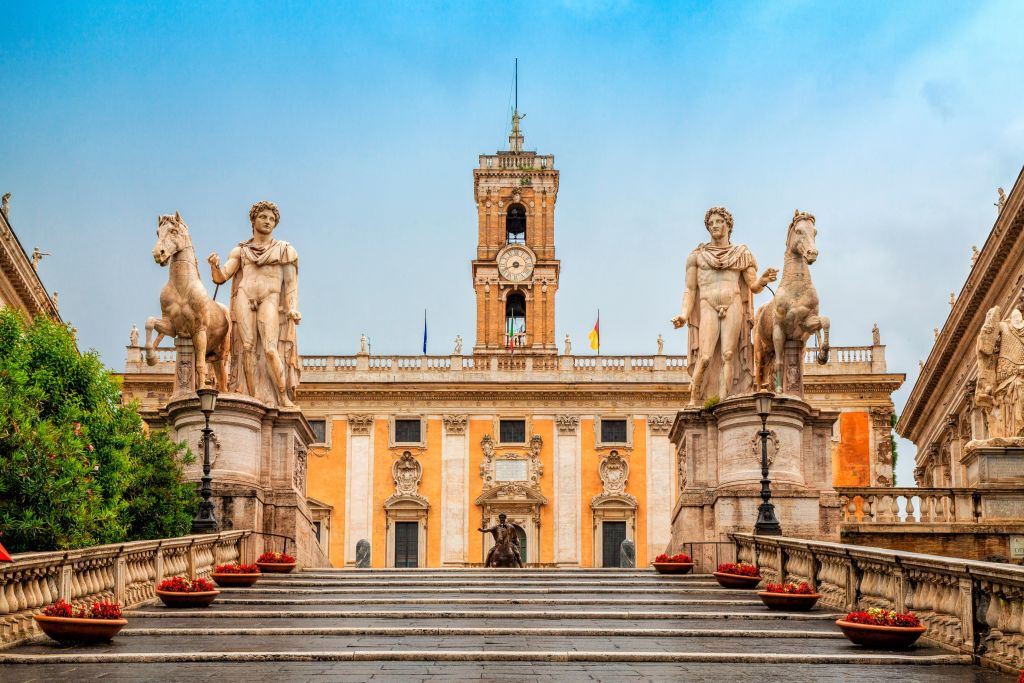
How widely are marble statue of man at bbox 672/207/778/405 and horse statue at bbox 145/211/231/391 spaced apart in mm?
8030

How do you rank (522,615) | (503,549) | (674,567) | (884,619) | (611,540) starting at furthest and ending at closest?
(611,540) < (503,549) < (674,567) < (522,615) < (884,619)

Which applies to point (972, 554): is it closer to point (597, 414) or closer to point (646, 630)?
point (646, 630)

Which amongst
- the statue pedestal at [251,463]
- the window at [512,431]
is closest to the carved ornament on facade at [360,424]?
the window at [512,431]

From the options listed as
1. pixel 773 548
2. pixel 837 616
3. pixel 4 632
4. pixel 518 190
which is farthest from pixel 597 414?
pixel 4 632

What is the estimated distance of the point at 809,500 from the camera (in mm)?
21750

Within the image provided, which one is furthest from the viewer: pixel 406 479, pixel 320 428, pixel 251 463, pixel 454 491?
pixel 320 428

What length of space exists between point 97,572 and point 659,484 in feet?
145

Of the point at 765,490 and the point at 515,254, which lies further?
the point at 515,254

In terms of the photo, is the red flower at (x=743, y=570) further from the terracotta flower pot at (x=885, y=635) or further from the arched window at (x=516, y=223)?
the arched window at (x=516, y=223)

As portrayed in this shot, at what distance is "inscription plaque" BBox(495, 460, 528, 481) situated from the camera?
2287 inches

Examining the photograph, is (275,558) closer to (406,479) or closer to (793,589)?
(793,589)

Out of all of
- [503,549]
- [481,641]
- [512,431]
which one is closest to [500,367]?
[512,431]

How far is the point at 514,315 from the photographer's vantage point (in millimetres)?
72625

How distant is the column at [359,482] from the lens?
57.0 m
